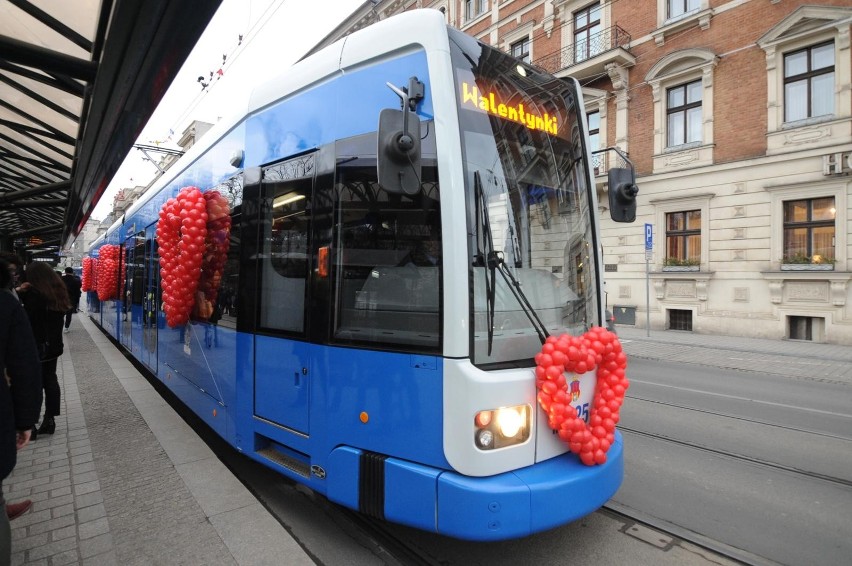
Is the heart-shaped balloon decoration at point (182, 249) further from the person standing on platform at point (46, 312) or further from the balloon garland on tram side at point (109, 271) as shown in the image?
the balloon garland on tram side at point (109, 271)

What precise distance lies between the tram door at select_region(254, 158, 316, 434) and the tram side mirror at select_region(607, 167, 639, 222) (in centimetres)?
237

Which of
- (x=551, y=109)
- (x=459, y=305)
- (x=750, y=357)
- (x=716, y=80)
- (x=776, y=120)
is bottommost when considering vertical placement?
(x=750, y=357)

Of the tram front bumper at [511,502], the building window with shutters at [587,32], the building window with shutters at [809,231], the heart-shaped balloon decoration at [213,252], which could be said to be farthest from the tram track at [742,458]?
the building window with shutters at [587,32]

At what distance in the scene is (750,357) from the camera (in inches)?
465

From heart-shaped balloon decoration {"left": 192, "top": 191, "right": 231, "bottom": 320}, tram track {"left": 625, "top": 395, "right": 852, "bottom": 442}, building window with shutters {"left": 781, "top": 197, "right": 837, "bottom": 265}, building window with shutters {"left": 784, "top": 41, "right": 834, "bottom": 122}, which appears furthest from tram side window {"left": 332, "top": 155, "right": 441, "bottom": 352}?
building window with shutters {"left": 784, "top": 41, "right": 834, "bottom": 122}

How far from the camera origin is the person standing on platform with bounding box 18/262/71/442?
5066mm

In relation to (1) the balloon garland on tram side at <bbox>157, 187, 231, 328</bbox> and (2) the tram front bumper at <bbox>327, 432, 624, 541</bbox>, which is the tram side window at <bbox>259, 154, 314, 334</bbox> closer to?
(1) the balloon garland on tram side at <bbox>157, 187, 231, 328</bbox>

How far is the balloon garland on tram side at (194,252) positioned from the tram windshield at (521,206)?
2558mm

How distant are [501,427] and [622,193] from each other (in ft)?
7.45

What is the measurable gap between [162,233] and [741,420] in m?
7.31

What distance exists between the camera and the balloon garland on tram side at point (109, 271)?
12.1m

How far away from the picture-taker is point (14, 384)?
2.48m

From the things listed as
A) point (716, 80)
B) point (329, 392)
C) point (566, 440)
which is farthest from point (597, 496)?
point (716, 80)

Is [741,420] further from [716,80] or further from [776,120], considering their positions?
[716,80]
